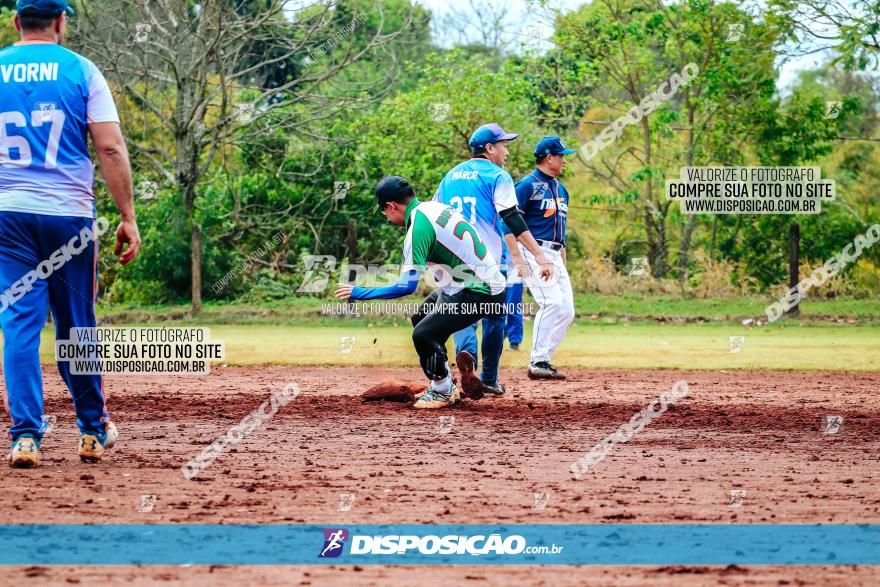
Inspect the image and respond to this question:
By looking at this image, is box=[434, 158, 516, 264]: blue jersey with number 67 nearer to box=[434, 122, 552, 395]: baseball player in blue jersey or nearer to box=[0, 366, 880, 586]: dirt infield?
box=[434, 122, 552, 395]: baseball player in blue jersey

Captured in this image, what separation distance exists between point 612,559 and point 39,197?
3.89 metres

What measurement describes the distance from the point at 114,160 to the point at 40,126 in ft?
1.44

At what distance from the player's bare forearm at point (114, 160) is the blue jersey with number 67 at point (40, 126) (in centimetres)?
14

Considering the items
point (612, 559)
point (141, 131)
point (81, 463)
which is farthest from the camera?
point (141, 131)

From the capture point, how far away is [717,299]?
25.1 m

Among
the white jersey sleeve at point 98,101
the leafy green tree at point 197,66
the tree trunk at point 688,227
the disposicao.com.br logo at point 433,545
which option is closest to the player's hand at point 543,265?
the white jersey sleeve at point 98,101

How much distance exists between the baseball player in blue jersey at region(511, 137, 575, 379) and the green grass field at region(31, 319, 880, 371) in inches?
98.6

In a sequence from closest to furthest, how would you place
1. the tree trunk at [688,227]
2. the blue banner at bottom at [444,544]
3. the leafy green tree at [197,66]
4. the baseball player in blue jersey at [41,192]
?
the blue banner at bottom at [444,544]
the baseball player in blue jersey at [41,192]
the leafy green tree at [197,66]
the tree trunk at [688,227]

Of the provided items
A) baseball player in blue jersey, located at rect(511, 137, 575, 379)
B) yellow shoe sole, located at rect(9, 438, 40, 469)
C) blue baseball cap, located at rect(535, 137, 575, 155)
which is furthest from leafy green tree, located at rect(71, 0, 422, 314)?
yellow shoe sole, located at rect(9, 438, 40, 469)

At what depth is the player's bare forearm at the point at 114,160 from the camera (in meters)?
6.80

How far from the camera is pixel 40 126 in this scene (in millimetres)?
6660

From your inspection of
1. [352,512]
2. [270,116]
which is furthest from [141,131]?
[352,512]

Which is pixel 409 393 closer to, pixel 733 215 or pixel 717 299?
pixel 717 299

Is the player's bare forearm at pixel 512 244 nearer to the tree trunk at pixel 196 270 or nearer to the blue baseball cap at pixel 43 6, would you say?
the blue baseball cap at pixel 43 6
